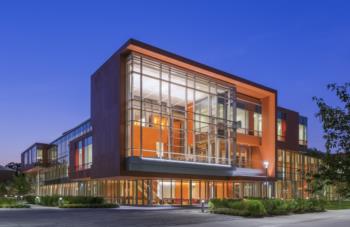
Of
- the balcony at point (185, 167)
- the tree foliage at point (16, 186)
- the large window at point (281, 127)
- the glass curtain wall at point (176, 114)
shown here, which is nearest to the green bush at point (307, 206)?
the balcony at point (185, 167)

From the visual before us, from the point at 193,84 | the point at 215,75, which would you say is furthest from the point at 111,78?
the point at 215,75

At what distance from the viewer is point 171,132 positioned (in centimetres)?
4238

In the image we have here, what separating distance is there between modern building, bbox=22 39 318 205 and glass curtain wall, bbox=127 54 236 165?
0.31 ft

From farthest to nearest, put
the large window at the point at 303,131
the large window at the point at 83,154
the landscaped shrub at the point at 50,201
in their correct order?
the large window at the point at 303,131
the large window at the point at 83,154
the landscaped shrub at the point at 50,201

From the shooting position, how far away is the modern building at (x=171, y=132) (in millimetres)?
39969

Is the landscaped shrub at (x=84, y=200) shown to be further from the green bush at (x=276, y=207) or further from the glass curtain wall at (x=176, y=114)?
the green bush at (x=276, y=207)

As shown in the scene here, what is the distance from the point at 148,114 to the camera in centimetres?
4091

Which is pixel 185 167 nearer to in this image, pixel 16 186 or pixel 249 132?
pixel 249 132

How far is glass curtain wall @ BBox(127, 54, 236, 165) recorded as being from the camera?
40.1 meters

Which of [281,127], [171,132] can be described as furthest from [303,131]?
[171,132]

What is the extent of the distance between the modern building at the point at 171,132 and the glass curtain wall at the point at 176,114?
0.31 ft

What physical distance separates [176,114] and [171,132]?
241 cm

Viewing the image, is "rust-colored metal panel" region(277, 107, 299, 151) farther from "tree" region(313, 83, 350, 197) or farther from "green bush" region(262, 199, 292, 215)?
"tree" region(313, 83, 350, 197)

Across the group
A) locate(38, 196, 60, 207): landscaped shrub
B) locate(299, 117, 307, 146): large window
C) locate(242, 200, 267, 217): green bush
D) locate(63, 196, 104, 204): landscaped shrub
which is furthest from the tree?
locate(299, 117, 307, 146): large window
